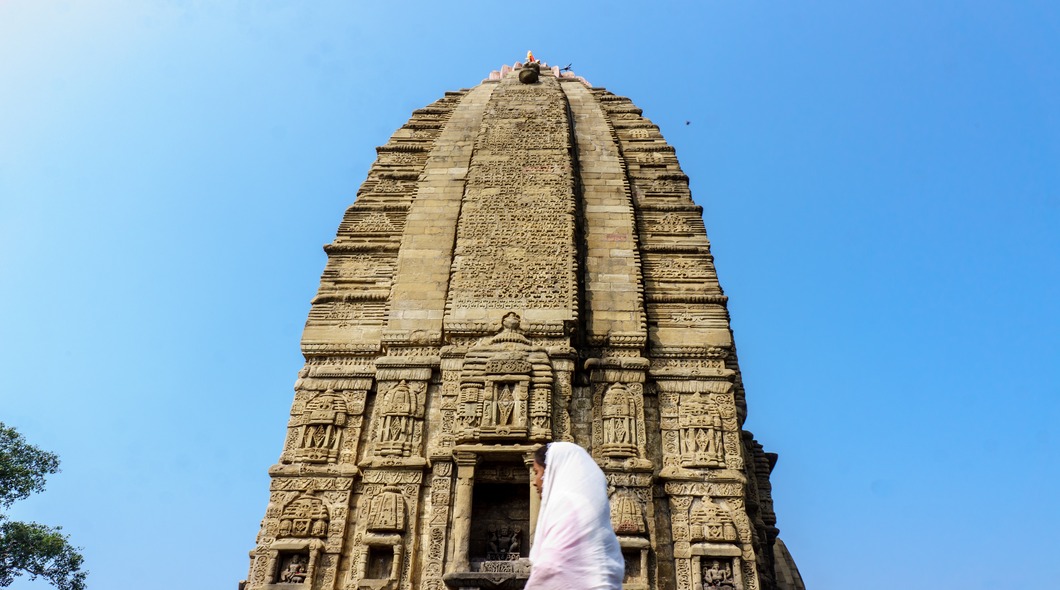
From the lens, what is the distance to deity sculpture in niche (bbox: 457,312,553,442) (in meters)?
9.42

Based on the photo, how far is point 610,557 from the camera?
3.27m

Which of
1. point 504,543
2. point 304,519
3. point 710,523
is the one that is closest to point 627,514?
point 710,523

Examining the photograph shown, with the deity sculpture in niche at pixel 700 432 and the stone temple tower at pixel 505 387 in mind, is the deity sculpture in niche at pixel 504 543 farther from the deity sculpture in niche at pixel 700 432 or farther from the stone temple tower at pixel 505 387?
the deity sculpture in niche at pixel 700 432

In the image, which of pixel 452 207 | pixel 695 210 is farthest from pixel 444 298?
pixel 695 210

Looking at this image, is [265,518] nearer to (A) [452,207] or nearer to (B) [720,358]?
(A) [452,207]

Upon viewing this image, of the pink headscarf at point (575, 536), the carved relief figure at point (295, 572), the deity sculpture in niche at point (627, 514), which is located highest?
the deity sculpture in niche at point (627, 514)

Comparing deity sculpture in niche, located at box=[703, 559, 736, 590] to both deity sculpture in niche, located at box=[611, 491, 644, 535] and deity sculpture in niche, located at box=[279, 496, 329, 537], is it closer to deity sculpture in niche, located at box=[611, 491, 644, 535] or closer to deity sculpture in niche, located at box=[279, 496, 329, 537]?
deity sculpture in niche, located at box=[611, 491, 644, 535]

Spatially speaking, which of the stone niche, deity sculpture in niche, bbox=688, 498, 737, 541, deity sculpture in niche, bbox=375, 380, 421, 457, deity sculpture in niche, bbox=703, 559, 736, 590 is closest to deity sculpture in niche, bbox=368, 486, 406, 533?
deity sculpture in niche, bbox=375, 380, 421, 457

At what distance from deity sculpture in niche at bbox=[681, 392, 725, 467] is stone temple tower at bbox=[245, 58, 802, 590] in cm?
2

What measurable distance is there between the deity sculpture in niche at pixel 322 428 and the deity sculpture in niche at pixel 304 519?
1.94ft

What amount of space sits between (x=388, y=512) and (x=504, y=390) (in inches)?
84.2

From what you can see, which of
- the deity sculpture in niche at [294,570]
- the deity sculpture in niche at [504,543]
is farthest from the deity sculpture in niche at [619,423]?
the deity sculpture in niche at [294,570]

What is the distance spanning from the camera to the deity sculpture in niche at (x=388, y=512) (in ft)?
Result: 29.8

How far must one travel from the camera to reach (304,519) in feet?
30.5
